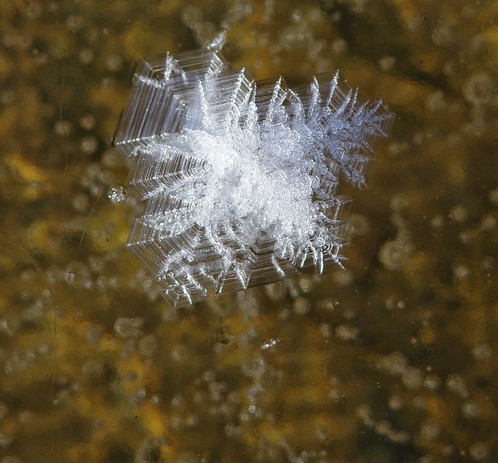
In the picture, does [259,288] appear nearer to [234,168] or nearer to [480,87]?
[234,168]

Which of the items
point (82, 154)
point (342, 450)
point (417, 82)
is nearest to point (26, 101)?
point (82, 154)

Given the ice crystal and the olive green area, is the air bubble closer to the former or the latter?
the olive green area

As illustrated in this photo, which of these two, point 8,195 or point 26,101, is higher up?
point 26,101

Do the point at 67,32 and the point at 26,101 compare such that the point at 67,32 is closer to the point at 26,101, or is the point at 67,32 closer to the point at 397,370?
the point at 26,101

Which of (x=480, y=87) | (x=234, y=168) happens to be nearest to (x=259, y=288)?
(x=234, y=168)

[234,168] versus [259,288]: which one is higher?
[234,168]

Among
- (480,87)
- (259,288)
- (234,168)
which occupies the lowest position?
(259,288)
